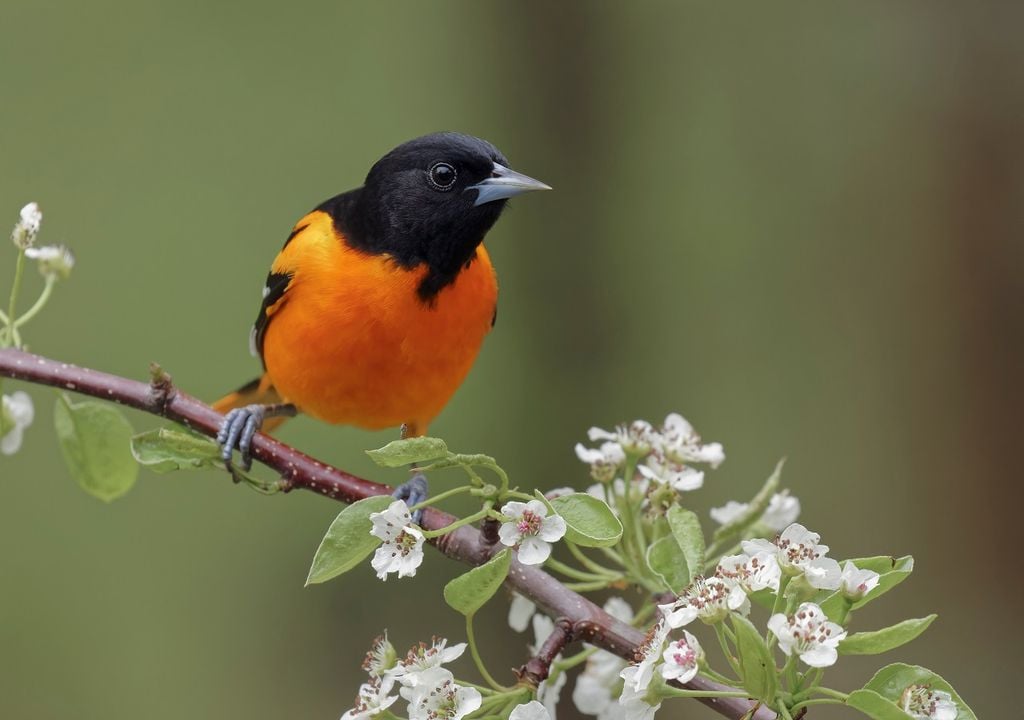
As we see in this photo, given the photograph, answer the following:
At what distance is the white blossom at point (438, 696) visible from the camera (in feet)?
4.49

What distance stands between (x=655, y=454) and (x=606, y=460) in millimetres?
82

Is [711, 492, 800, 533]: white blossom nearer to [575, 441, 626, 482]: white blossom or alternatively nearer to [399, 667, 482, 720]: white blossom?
[575, 441, 626, 482]: white blossom

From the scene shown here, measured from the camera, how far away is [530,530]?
138cm

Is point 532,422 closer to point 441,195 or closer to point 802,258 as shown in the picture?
point 802,258

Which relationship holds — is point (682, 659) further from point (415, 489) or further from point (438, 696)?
point (415, 489)

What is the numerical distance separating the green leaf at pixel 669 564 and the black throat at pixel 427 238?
1302 millimetres

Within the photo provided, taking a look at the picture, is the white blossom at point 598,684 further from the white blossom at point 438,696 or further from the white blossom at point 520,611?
the white blossom at point 438,696

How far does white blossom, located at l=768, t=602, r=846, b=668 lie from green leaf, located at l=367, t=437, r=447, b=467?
1.33 feet

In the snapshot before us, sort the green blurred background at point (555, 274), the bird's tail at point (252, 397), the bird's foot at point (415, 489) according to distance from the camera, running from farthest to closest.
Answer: the green blurred background at point (555, 274) < the bird's tail at point (252, 397) < the bird's foot at point (415, 489)

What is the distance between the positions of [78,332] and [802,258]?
388 centimetres

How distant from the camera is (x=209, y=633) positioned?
244 inches

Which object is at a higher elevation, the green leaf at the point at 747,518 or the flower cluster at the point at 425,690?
the green leaf at the point at 747,518

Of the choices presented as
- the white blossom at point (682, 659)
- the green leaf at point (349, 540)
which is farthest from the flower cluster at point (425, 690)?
the white blossom at point (682, 659)

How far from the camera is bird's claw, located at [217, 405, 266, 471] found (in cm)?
197
